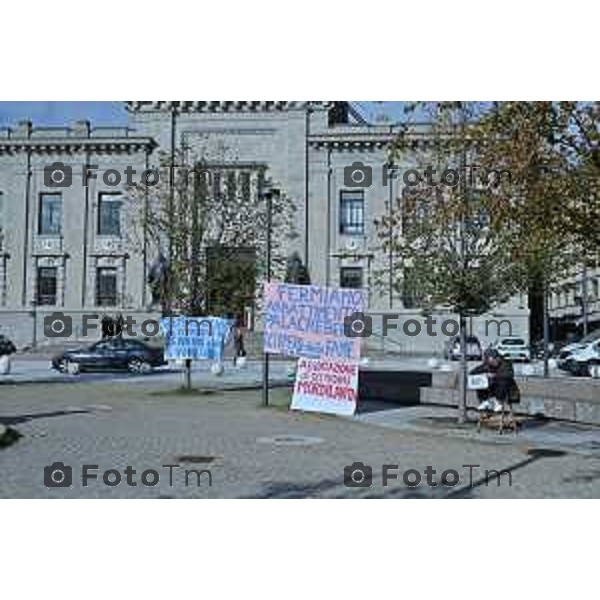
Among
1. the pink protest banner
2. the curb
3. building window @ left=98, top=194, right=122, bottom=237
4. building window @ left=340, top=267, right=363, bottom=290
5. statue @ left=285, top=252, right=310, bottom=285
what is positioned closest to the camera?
the curb

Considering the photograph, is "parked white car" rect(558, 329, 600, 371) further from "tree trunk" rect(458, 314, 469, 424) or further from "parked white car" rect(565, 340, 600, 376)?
"tree trunk" rect(458, 314, 469, 424)

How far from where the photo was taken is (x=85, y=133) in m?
15.2

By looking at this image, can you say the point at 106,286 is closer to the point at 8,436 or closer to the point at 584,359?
the point at 8,436

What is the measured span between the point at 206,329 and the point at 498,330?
6094mm

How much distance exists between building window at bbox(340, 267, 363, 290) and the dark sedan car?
16.5 feet

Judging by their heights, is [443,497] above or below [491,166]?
below

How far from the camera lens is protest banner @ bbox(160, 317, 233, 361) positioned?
1823 cm

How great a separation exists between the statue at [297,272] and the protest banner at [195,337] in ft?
9.41

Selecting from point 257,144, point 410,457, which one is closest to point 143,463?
point 410,457

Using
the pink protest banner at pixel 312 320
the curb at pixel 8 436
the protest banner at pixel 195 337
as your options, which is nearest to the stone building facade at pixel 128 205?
the pink protest banner at pixel 312 320

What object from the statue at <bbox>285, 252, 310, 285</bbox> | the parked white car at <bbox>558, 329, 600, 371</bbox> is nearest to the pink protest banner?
the statue at <bbox>285, 252, 310, 285</bbox>

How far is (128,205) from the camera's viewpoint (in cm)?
1703

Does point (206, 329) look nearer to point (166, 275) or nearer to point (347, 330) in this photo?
point (166, 275)

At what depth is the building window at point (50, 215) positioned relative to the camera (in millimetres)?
15641
